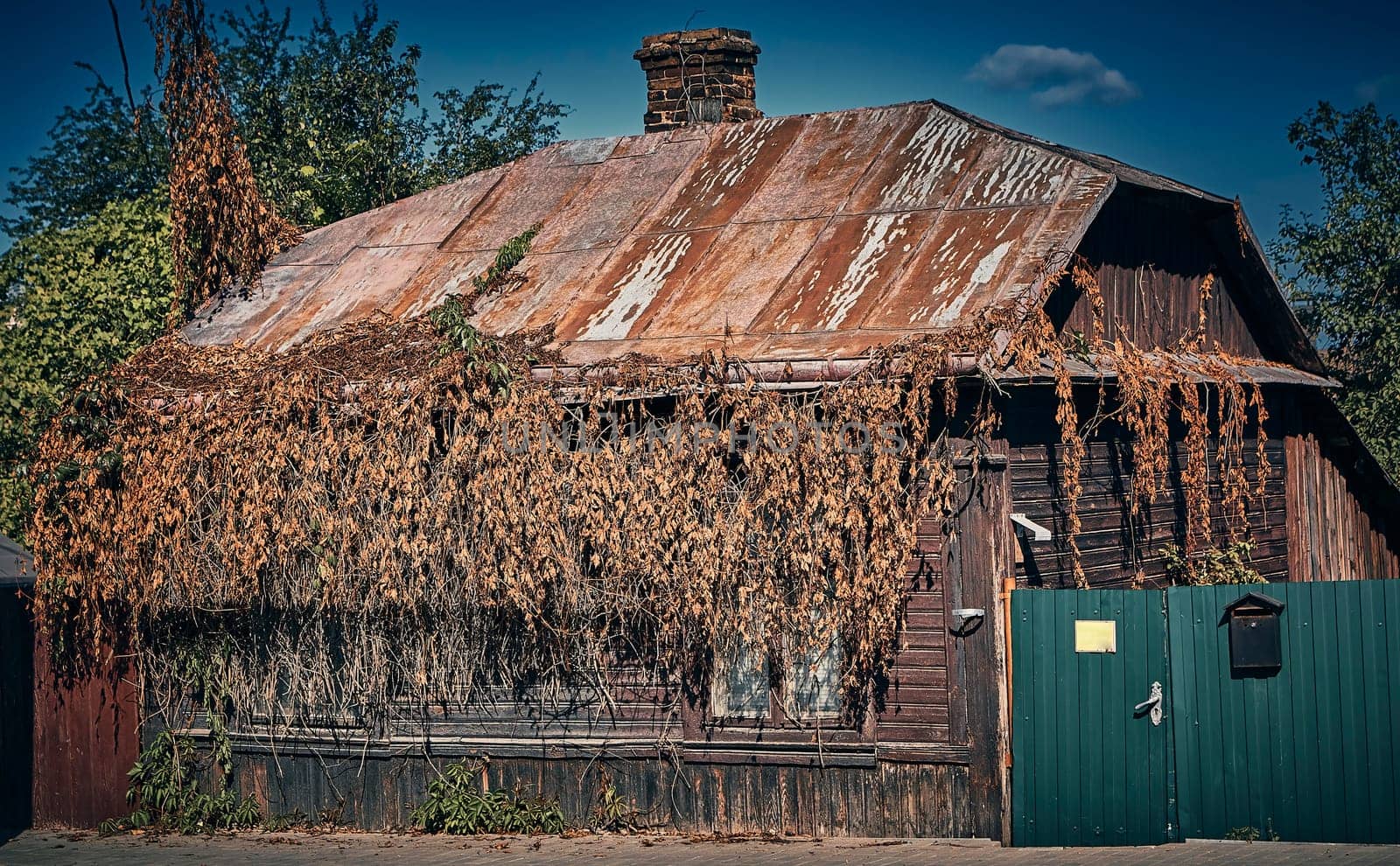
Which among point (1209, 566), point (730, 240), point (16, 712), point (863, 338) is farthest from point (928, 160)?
point (16, 712)

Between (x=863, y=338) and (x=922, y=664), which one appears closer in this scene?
(x=922, y=664)

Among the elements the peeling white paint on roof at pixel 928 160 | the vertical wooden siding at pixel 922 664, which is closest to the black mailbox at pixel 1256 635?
the vertical wooden siding at pixel 922 664

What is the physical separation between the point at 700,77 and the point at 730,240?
12.9 feet

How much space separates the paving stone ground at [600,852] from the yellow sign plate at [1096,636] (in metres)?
1.27

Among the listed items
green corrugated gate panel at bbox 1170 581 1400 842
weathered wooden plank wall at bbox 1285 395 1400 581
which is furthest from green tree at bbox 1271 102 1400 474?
green corrugated gate panel at bbox 1170 581 1400 842

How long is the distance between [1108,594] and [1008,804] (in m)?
1.52

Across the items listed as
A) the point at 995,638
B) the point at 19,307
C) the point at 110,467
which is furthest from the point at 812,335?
the point at 19,307

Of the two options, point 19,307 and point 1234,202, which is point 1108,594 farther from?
point 19,307

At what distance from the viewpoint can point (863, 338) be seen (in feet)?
34.0

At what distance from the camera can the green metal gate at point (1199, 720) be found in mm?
9070

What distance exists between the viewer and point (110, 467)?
11648mm

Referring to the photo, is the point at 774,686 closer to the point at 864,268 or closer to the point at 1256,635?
the point at 1256,635

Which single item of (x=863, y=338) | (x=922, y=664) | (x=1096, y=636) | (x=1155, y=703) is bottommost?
(x=1155, y=703)

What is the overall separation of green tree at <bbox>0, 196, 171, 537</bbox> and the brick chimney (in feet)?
25.6
